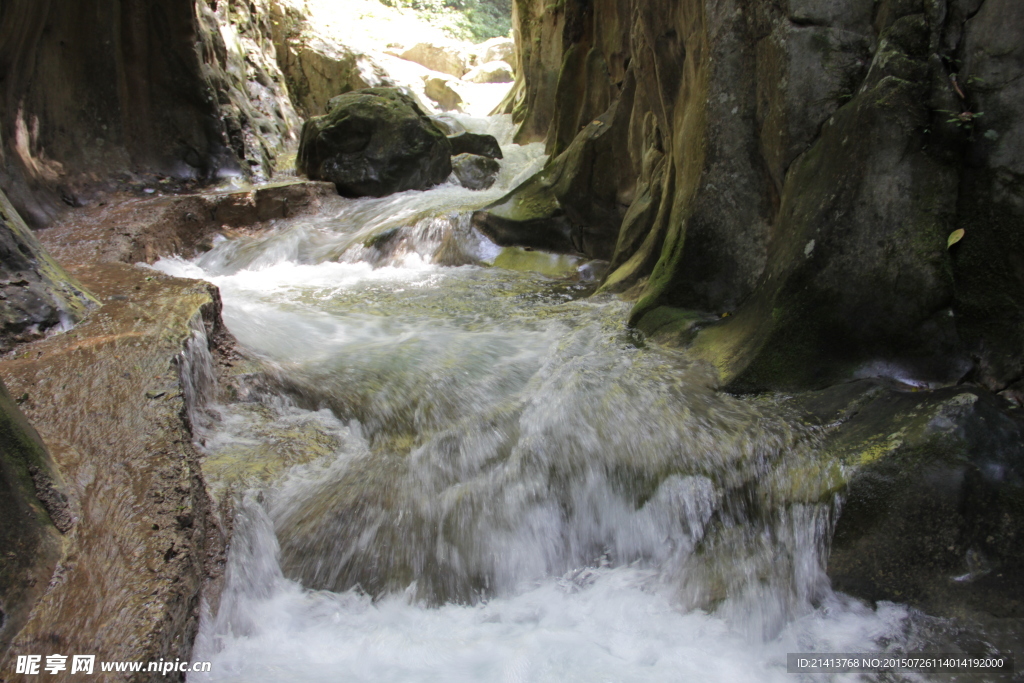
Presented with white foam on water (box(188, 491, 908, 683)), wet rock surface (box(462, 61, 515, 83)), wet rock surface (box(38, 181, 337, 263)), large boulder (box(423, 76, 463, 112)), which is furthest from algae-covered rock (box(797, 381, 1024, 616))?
wet rock surface (box(462, 61, 515, 83))

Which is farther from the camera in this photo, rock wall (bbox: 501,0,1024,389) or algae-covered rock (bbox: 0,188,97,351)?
algae-covered rock (bbox: 0,188,97,351)

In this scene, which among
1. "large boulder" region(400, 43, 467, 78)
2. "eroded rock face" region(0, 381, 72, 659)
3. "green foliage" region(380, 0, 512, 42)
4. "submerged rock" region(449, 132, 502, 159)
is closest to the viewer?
"eroded rock face" region(0, 381, 72, 659)

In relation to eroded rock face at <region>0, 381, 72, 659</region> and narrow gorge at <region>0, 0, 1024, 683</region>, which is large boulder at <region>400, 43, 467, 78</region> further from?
eroded rock face at <region>0, 381, 72, 659</region>

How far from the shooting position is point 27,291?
10.2 ft

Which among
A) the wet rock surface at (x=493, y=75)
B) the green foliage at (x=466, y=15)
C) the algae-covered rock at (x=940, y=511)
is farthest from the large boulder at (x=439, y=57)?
the algae-covered rock at (x=940, y=511)

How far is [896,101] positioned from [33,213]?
8004 mm

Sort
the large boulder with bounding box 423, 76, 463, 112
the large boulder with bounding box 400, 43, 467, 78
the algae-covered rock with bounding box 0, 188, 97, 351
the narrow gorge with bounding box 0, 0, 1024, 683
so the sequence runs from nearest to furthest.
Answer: the narrow gorge with bounding box 0, 0, 1024, 683 < the algae-covered rock with bounding box 0, 188, 97, 351 < the large boulder with bounding box 423, 76, 463, 112 < the large boulder with bounding box 400, 43, 467, 78

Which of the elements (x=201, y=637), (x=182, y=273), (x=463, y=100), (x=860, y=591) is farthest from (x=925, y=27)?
(x=463, y=100)

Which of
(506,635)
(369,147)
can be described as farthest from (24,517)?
(369,147)

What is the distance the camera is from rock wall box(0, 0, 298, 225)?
22.6 feet

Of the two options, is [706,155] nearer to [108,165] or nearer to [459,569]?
[459,569]

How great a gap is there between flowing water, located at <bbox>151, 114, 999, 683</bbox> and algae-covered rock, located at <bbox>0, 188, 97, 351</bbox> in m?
0.94

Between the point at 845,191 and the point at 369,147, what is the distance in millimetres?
9214

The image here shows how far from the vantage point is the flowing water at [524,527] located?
7.21 ft
